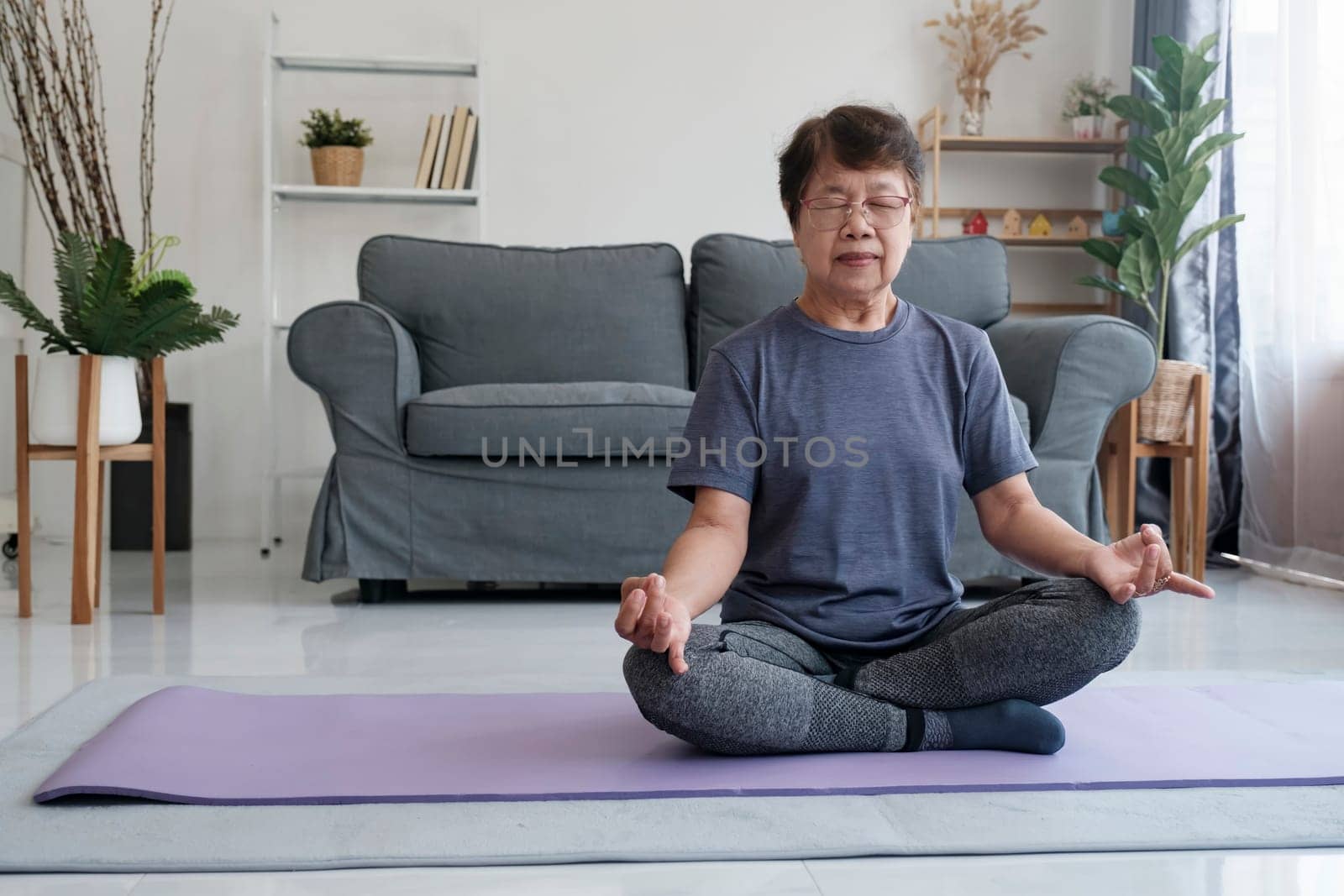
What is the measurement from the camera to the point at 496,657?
2.07m

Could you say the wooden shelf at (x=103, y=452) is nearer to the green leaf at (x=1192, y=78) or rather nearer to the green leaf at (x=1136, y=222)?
the green leaf at (x=1136, y=222)

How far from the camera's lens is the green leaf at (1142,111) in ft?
11.0

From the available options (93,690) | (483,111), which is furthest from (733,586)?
(483,111)

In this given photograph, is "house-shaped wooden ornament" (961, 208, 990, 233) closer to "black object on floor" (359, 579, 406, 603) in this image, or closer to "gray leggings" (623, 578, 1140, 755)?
"black object on floor" (359, 579, 406, 603)

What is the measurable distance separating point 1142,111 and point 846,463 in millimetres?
2470

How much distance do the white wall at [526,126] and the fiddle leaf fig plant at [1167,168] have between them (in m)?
0.83

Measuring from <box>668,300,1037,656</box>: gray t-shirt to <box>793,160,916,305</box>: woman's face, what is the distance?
74 mm

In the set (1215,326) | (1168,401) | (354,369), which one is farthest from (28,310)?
(1215,326)

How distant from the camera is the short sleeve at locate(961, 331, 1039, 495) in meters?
1.43

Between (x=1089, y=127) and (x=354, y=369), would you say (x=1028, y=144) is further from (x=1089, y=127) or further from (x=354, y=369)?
(x=354, y=369)

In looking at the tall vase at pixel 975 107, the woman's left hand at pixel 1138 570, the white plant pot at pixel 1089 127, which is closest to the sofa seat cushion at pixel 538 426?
the woman's left hand at pixel 1138 570

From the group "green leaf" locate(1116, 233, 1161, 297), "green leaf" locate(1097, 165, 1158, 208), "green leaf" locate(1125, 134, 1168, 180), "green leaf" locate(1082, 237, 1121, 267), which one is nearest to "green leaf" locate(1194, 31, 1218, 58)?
"green leaf" locate(1125, 134, 1168, 180)

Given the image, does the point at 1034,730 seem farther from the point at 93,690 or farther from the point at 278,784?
the point at 93,690

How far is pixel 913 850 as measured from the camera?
1.07 metres
